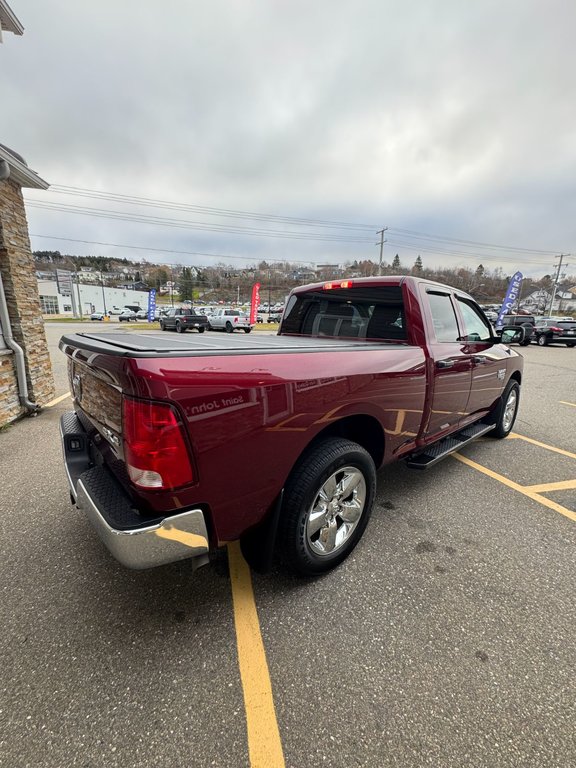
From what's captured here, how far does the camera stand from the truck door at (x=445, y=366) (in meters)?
2.97

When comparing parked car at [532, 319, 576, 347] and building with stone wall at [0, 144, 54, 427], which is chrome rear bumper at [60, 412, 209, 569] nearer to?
building with stone wall at [0, 144, 54, 427]

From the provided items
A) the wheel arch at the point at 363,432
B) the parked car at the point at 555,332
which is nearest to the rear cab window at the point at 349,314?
the wheel arch at the point at 363,432

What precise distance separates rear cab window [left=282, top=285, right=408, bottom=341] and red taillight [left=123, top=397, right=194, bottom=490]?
218cm

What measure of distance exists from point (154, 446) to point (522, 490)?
11.9 feet

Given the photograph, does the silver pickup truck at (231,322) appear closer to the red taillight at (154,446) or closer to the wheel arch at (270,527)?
the wheel arch at (270,527)

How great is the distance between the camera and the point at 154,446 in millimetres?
1431

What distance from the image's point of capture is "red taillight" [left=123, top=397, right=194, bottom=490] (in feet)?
4.63

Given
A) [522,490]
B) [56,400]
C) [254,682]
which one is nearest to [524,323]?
[522,490]

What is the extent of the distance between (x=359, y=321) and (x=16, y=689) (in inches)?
129

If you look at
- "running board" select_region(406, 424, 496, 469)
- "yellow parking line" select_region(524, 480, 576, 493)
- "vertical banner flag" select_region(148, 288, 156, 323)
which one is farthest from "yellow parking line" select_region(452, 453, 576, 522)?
"vertical banner flag" select_region(148, 288, 156, 323)

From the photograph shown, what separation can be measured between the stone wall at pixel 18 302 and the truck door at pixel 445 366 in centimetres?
555

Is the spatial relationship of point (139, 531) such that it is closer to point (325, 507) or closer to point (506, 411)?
point (325, 507)

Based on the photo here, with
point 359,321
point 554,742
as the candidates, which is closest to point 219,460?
point 554,742

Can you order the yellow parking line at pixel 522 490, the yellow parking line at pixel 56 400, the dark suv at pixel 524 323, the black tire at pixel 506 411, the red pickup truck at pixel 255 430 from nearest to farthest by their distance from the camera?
the red pickup truck at pixel 255 430
the yellow parking line at pixel 522 490
the black tire at pixel 506 411
the yellow parking line at pixel 56 400
the dark suv at pixel 524 323
